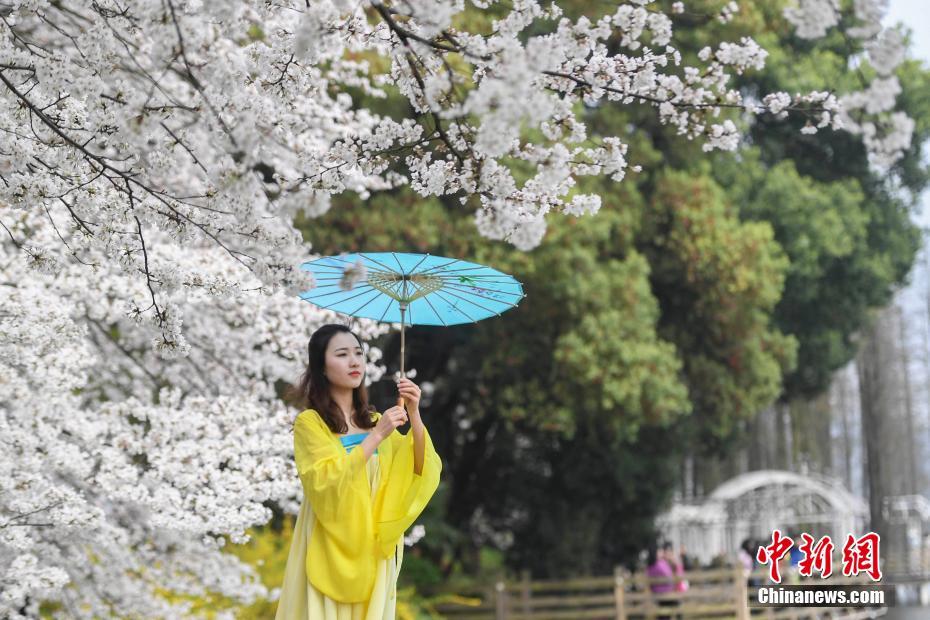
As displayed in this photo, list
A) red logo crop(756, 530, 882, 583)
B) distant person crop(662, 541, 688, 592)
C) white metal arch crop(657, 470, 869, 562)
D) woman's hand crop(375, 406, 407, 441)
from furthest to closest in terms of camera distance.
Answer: white metal arch crop(657, 470, 869, 562) → distant person crop(662, 541, 688, 592) → red logo crop(756, 530, 882, 583) → woman's hand crop(375, 406, 407, 441)

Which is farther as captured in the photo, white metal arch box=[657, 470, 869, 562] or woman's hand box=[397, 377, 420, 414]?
white metal arch box=[657, 470, 869, 562]

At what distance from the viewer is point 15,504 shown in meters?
5.11

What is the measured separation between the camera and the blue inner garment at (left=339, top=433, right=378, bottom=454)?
13.6ft

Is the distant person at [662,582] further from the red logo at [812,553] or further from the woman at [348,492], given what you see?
the woman at [348,492]

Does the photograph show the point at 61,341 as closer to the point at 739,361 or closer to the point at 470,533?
the point at 739,361

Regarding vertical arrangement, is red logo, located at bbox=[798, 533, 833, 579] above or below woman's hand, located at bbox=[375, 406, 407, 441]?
below

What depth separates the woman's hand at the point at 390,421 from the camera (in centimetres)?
380

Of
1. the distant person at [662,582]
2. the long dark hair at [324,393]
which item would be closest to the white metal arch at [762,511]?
the distant person at [662,582]

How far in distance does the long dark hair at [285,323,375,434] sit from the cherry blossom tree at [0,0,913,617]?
0.46m

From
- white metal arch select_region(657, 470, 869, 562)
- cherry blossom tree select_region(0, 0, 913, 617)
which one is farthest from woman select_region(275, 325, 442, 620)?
white metal arch select_region(657, 470, 869, 562)

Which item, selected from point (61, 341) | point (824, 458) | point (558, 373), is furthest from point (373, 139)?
point (824, 458)

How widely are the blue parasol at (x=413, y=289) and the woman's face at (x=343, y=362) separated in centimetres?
20

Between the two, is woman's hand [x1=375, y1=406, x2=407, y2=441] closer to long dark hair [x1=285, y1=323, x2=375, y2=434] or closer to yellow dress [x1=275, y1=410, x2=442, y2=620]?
yellow dress [x1=275, y1=410, x2=442, y2=620]

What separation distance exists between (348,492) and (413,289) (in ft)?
2.82
